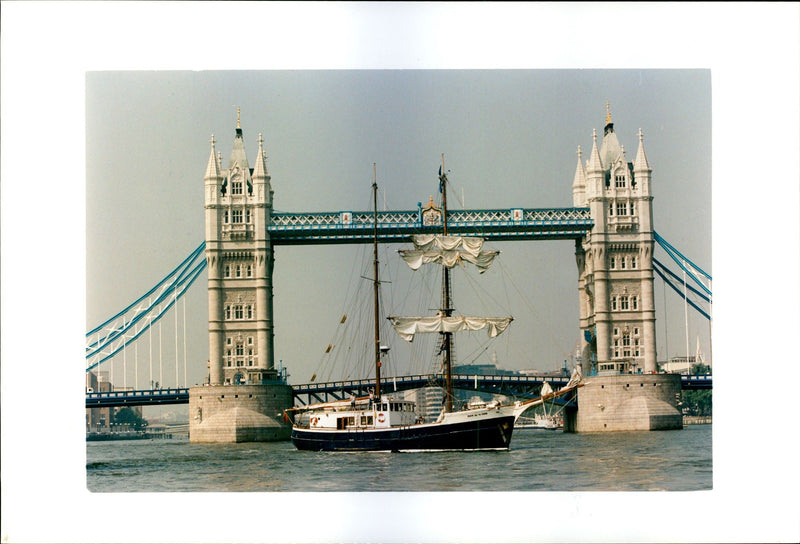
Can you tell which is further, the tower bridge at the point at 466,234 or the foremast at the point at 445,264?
the tower bridge at the point at 466,234

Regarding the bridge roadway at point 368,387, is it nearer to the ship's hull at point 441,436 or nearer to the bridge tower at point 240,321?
the bridge tower at point 240,321

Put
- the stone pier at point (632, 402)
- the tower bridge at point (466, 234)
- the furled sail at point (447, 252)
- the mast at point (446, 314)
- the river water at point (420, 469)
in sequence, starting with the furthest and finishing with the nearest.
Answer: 1. the stone pier at point (632, 402)
2. the tower bridge at point (466, 234)
3. the mast at point (446, 314)
4. the furled sail at point (447, 252)
5. the river water at point (420, 469)

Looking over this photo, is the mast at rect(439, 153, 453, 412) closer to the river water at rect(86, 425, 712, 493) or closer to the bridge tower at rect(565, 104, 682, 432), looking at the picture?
the river water at rect(86, 425, 712, 493)

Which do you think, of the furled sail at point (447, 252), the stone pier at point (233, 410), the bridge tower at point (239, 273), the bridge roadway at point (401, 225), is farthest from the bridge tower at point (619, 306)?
the stone pier at point (233, 410)
